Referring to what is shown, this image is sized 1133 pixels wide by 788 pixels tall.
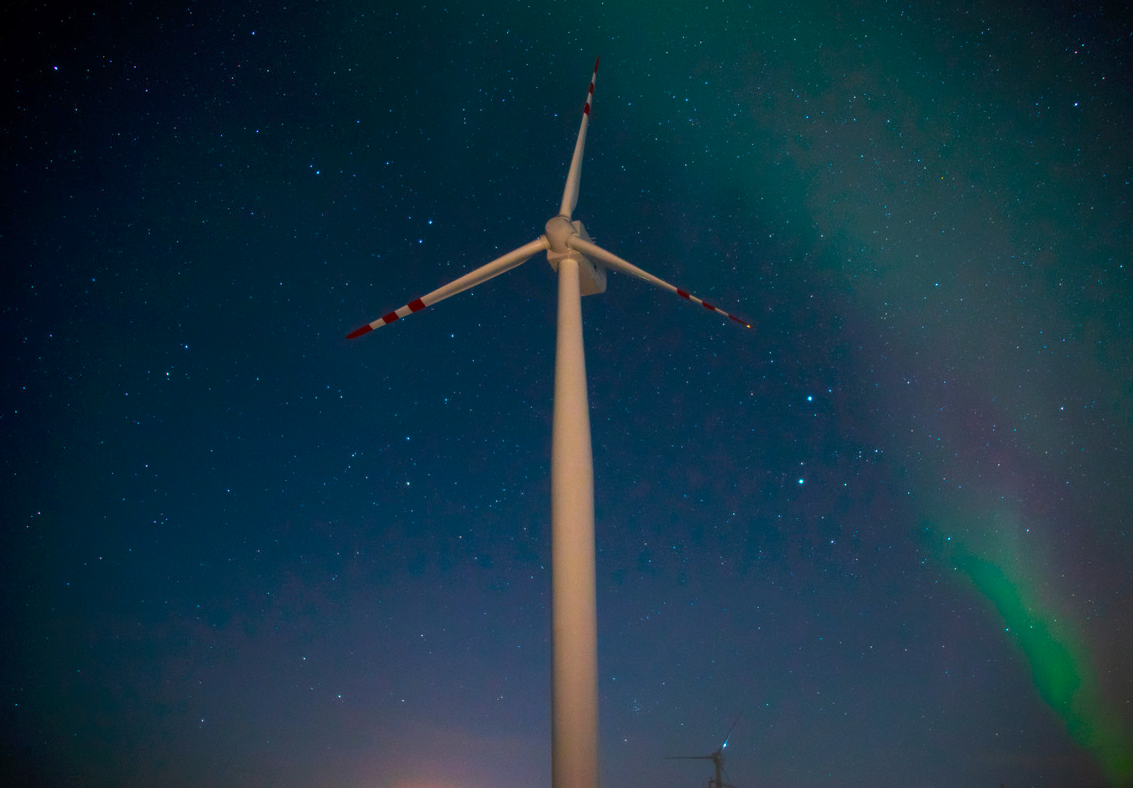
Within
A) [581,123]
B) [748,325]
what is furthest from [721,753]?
[581,123]

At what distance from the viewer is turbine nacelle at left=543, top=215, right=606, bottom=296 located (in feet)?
47.4

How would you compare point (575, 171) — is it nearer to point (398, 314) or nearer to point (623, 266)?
point (623, 266)

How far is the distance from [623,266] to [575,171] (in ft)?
9.78

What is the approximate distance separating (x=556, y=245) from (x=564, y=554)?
691cm

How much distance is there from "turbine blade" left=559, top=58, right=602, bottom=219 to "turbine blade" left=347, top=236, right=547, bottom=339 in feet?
3.96

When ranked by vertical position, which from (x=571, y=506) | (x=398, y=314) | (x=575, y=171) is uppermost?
(x=575, y=171)

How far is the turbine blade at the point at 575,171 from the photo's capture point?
15550mm

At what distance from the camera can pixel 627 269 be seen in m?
15.3

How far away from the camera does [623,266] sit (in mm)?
15195

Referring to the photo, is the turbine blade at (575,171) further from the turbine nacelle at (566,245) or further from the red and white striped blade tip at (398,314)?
the red and white striped blade tip at (398,314)

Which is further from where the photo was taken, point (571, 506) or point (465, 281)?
point (465, 281)

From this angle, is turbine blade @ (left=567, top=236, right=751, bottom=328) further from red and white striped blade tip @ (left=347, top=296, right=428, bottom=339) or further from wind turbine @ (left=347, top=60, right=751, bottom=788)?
red and white striped blade tip @ (left=347, top=296, right=428, bottom=339)

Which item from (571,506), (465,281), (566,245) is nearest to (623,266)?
(566,245)

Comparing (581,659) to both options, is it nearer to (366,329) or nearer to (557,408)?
(557,408)
